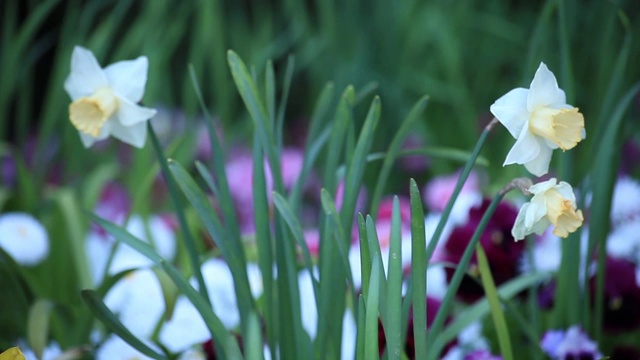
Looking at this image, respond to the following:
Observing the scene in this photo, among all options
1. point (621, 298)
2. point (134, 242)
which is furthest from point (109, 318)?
point (621, 298)

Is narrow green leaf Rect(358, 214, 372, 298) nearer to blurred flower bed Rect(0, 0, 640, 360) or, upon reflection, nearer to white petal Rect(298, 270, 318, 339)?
blurred flower bed Rect(0, 0, 640, 360)

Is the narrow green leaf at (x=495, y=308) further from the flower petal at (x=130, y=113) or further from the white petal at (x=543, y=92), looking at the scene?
the flower petal at (x=130, y=113)

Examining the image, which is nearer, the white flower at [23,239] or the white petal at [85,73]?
the white petal at [85,73]

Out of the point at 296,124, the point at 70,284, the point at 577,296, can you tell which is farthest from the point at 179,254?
the point at 296,124

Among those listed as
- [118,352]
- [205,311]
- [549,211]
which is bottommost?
[118,352]

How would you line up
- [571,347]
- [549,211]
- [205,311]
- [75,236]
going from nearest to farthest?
1. [549,211]
2. [205,311]
3. [571,347]
4. [75,236]

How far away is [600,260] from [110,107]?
623 mm

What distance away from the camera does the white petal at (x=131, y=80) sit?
0.72 metres

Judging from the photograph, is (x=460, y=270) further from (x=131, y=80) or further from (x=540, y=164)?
(x=131, y=80)

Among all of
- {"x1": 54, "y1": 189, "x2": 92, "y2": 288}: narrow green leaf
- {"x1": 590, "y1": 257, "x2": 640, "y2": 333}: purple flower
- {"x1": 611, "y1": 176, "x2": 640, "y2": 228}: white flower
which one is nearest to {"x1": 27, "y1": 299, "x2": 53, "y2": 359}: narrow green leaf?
{"x1": 54, "y1": 189, "x2": 92, "y2": 288}: narrow green leaf

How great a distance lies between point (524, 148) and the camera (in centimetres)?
63

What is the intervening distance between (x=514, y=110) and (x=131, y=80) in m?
0.35

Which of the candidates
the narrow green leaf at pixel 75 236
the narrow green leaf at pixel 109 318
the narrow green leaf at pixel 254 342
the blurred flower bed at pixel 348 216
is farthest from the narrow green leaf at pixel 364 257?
the narrow green leaf at pixel 75 236

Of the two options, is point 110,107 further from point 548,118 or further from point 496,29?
point 496,29
